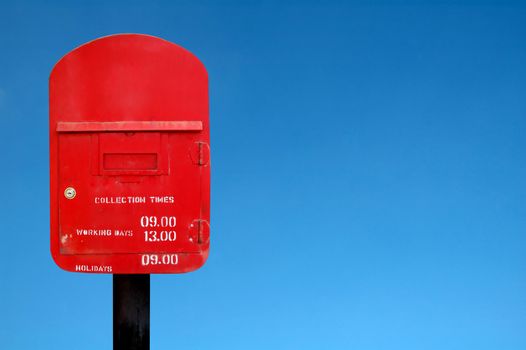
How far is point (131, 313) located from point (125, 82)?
1.15 m

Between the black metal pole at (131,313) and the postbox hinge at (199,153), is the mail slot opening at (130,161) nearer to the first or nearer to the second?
the postbox hinge at (199,153)

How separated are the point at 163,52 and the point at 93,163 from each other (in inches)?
25.0

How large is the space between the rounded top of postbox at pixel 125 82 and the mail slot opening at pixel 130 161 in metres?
0.18

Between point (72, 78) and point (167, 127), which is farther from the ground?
point (72, 78)

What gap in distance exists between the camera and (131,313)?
3.39 meters

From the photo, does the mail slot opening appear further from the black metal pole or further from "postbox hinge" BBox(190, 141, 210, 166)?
the black metal pole

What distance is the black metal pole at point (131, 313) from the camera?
3.38m

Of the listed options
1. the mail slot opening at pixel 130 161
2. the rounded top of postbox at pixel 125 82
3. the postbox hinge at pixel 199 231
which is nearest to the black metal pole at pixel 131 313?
the postbox hinge at pixel 199 231

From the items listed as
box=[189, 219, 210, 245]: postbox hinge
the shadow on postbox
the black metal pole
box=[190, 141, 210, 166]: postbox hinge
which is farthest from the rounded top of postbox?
the black metal pole

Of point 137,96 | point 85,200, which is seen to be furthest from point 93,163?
point 137,96

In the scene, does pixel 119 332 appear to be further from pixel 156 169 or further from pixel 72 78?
pixel 72 78

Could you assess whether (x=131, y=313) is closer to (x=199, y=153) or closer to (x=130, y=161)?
(x=130, y=161)

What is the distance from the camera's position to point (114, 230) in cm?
324

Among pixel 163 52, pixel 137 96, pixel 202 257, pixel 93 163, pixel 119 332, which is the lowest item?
pixel 119 332
